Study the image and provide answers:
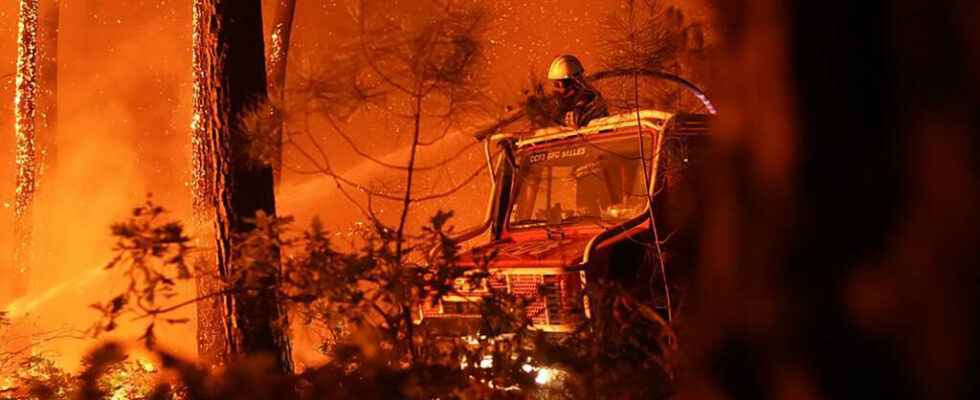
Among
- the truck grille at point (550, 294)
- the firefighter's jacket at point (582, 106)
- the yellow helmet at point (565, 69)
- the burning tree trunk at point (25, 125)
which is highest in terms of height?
the burning tree trunk at point (25, 125)

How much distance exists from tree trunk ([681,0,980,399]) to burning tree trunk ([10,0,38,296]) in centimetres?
1831

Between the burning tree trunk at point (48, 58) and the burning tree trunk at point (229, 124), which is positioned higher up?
the burning tree trunk at point (48, 58)

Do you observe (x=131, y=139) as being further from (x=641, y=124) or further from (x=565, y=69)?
(x=641, y=124)

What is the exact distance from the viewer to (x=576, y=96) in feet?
26.9

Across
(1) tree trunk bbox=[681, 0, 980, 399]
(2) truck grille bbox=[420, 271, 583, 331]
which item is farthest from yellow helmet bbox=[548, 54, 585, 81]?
(1) tree trunk bbox=[681, 0, 980, 399]

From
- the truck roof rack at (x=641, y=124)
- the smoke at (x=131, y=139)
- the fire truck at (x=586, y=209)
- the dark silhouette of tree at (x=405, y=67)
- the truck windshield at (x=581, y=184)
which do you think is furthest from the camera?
the smoke at (x=131, y=139)

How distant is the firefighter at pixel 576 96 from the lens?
817 cm

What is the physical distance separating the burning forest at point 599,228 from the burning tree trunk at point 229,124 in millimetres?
20

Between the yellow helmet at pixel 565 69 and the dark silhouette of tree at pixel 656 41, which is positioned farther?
the yellow helmet at pixel 565 69

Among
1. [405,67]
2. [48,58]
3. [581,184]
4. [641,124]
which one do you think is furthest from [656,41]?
[48,58]

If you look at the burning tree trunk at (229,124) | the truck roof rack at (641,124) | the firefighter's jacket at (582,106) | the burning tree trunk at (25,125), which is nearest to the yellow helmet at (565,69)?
the firefighter's jacket at (582,106)

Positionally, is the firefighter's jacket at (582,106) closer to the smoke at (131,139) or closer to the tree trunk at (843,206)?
the tree trunk at (843,206)

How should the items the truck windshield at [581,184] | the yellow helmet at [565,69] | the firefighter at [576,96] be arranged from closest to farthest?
the truck windshield at [581,184] < the firefighter at [576,96] < the yellow helmet at [565,69]

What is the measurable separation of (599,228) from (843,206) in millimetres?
5476
